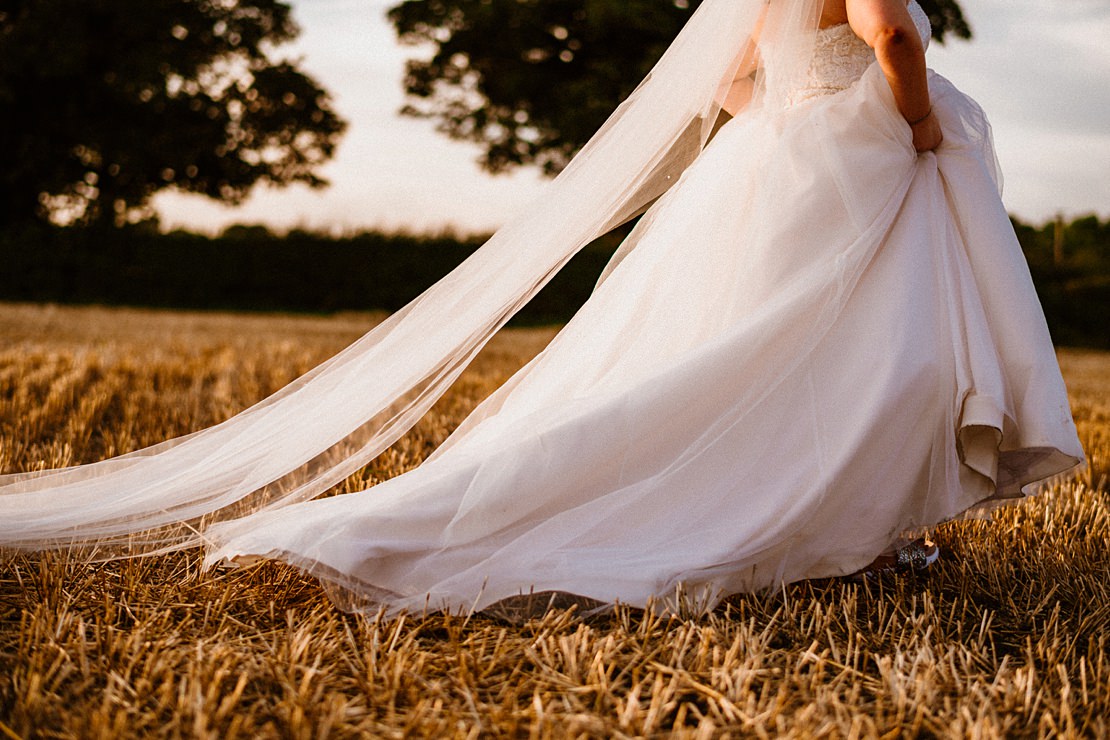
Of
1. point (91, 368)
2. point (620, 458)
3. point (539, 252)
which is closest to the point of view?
point (620, 458)

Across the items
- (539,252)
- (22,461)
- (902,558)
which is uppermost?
(539,252)

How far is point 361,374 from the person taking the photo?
8.42 ft

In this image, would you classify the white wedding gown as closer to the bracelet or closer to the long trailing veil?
the bracelet

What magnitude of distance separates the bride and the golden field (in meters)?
0.12

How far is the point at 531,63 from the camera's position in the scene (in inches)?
861

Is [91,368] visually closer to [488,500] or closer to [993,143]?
[488,500]

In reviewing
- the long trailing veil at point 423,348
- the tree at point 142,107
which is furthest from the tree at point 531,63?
the long trailing veil at point 423,348

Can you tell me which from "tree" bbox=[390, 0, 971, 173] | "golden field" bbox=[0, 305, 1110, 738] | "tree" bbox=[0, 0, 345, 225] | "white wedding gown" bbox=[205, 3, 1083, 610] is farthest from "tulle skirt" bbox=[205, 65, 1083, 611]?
"tree" bbox=[0, 0, 345, 225]

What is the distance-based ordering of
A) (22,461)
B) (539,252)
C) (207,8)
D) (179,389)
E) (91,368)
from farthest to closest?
(207,8)
(91,368)
(179,389)
(22,461)
(539,252)

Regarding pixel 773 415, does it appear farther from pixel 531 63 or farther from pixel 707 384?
pixel 531 63

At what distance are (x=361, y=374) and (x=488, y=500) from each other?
71 centimetres

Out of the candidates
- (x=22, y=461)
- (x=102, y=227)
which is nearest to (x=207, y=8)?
(x=102, y=227)

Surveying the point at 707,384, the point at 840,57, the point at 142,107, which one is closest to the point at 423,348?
the point at 707,384

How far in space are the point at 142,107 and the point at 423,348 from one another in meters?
22.0
